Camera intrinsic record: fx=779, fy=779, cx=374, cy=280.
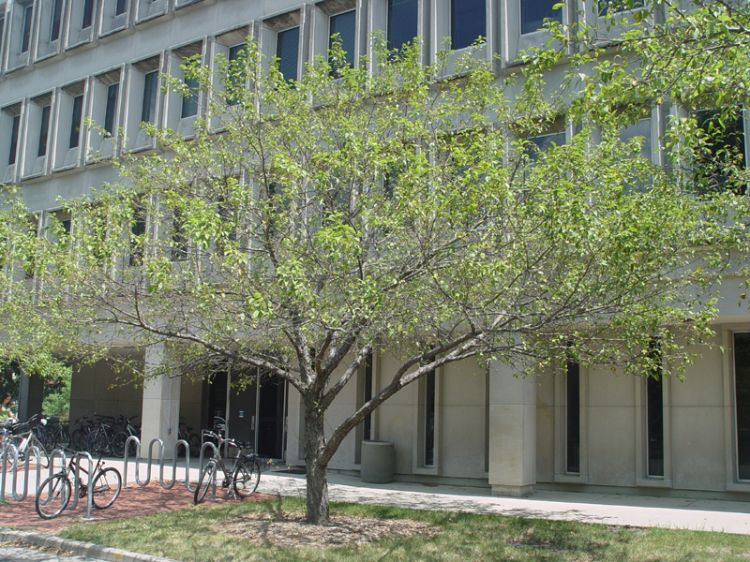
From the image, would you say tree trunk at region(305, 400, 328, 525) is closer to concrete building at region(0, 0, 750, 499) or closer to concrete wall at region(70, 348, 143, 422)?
concrete building at region(0, 0, 750, 499)

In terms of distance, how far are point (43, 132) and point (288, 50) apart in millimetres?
10448

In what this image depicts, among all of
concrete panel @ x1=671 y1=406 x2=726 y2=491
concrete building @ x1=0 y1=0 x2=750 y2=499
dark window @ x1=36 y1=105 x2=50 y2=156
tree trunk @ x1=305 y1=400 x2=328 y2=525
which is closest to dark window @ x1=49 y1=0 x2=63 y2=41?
concrete building @ x1=0 y1=0 x2=750 y2=499

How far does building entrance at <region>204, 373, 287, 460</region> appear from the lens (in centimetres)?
2183

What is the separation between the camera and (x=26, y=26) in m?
27.4

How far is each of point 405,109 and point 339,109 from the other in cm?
156

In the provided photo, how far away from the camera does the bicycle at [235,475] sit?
13742 millimetres

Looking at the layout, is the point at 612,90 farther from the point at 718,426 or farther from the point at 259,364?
the point at 718,426

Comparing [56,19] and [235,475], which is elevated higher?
[56,19]

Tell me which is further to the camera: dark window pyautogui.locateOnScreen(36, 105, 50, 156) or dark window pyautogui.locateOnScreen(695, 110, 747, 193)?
dark window pyautogui.locateOnScreen(36, 105, 50, 156)

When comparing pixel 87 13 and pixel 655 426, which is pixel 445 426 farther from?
pixel 87 13

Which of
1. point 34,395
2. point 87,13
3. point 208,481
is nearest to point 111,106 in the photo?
point 87,13

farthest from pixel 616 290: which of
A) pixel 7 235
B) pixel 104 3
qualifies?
pixel 104 3

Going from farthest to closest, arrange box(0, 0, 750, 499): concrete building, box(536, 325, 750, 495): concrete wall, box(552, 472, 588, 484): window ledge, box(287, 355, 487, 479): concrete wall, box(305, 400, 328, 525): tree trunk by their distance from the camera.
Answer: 1. box(287, 355, 487, 479): concrete wall
2. box(552, 472, 588, 484): window ledge
3. box(0, 0, 750, 499): concrete building
4. box(536, 325, 750, 495): concrete wall
5. box(305, 400, 328, 525): tree trunk

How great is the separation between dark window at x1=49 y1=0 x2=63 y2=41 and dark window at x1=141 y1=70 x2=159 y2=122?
5147 millimetres
